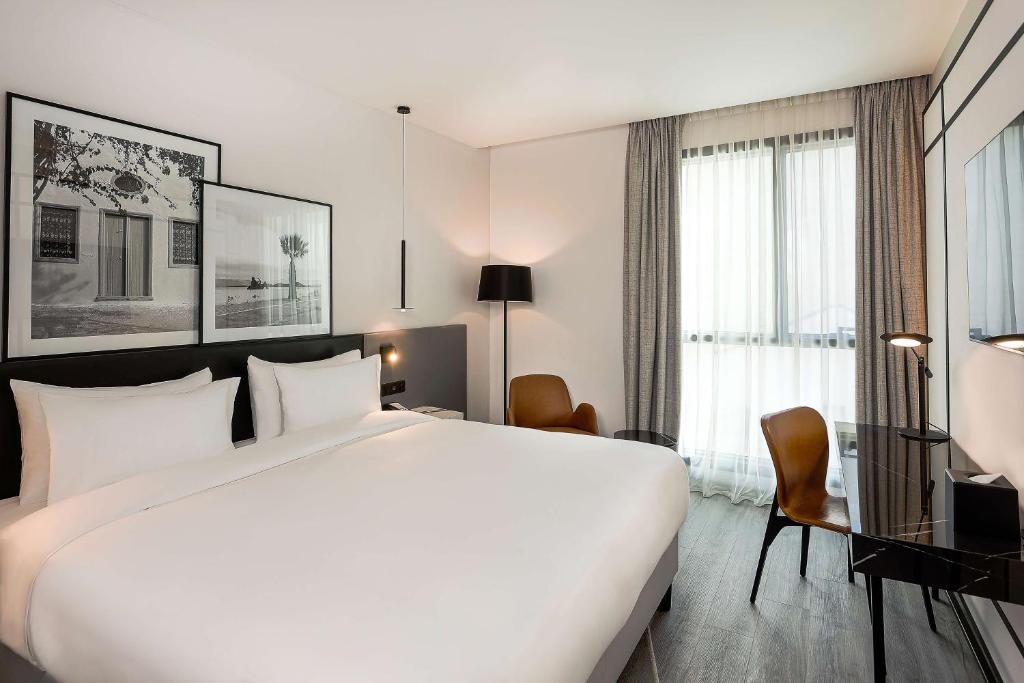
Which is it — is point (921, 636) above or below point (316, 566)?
below

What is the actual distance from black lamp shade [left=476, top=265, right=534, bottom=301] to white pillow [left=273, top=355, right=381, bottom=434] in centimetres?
138

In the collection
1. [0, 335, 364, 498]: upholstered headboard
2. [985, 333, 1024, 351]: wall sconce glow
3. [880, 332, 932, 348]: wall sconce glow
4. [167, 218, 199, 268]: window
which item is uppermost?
[167, 218, 199, 268]: window

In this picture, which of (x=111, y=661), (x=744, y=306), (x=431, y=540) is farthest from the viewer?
(x=744, y=306)

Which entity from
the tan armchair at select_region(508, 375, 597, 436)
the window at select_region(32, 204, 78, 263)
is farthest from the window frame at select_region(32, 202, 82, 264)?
the tan armchair at select_region(508, 375, 597, 436)

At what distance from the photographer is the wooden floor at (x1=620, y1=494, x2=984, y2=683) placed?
6.81 ft

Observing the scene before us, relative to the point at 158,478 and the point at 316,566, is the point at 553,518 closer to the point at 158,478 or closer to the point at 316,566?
the point at 316,566

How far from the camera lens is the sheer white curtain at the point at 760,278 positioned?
3.56m

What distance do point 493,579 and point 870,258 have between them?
3.20 m

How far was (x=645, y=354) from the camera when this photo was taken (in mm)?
4133

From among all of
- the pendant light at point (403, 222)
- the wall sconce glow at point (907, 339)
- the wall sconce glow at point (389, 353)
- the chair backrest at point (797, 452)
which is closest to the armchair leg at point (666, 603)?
the chair backrest at point (797, 452)

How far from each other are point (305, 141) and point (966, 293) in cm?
345

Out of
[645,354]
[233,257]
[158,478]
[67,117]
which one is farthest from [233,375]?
[645,354]

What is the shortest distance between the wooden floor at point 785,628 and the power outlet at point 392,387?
2080mm

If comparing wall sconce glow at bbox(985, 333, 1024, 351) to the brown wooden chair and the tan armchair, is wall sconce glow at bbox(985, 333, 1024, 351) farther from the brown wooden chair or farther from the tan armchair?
the tan armchair
